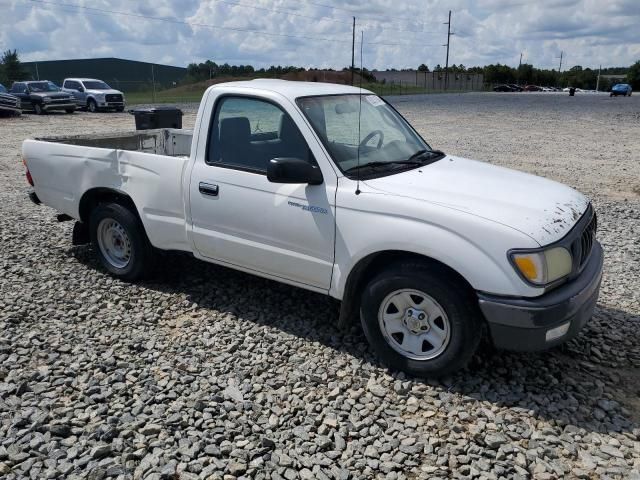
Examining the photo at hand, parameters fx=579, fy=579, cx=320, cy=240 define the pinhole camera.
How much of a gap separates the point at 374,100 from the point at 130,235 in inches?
102

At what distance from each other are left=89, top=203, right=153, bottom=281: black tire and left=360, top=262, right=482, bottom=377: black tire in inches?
95.8

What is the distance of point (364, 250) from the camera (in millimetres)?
3908

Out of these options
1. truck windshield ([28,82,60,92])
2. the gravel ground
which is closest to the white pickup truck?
the gravel ground

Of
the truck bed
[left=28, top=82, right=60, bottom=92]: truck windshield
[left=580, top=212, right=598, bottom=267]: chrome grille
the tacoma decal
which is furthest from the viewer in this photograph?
[left=28, top=82, right=60, bottom=92]: truck windshield

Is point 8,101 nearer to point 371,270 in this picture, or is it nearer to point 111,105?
point 111,105

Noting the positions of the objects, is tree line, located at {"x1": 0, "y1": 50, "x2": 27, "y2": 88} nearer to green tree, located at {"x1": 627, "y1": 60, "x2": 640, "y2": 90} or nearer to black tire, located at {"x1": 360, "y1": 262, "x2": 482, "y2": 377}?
black tire, located at {"x1": 360, "y1": 262, "x2": 482, "y2": 377}

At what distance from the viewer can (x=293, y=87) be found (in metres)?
4.71

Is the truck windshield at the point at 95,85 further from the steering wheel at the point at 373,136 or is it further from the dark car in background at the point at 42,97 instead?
the steering wheel at the point at 373,136

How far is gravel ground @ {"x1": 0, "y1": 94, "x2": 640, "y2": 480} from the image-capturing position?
3.19m

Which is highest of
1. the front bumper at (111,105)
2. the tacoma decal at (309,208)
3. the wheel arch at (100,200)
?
the tacoma decal at (309,208)

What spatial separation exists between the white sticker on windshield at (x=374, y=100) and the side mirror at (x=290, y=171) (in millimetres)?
1385

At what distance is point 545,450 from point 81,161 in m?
4.70

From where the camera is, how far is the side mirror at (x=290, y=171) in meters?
3.94

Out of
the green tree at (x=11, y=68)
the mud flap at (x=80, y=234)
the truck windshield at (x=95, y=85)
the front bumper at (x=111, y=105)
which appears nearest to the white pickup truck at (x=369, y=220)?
the mud flap at (x=80, y=234)
